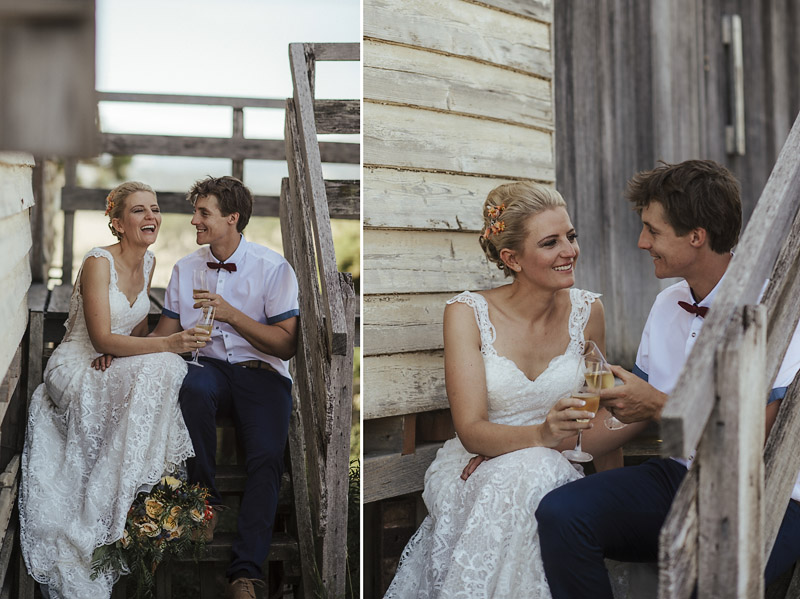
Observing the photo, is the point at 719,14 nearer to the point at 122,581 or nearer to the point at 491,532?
the point at 491,532

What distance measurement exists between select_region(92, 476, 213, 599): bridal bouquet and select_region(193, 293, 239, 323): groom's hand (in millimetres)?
669

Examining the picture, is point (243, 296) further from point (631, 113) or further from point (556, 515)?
point (631, 113)

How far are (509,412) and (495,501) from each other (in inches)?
17.2

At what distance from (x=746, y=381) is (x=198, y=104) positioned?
5.76m

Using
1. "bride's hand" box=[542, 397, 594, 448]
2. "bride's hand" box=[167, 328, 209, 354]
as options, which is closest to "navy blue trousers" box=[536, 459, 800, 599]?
"bride's hand" box=[542, 397, 594, 448]

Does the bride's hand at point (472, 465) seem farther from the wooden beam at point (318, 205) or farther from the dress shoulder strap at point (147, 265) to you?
the dress shoulder strap at point (147, 265)

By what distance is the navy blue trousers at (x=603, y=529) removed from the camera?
2361 millimetres

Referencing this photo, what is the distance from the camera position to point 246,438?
3.46 m

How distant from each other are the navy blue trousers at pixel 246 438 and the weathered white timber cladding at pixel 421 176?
0.42m

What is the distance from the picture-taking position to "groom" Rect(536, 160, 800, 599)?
237cm

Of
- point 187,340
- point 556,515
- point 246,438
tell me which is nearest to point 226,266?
point 187,340

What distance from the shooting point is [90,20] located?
0.91 metres

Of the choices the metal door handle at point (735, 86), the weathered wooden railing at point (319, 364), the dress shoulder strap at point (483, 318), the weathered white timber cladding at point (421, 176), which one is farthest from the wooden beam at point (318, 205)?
the metal door handle at point (735, 86)

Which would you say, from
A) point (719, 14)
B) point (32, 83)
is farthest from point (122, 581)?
point (719, 14)
